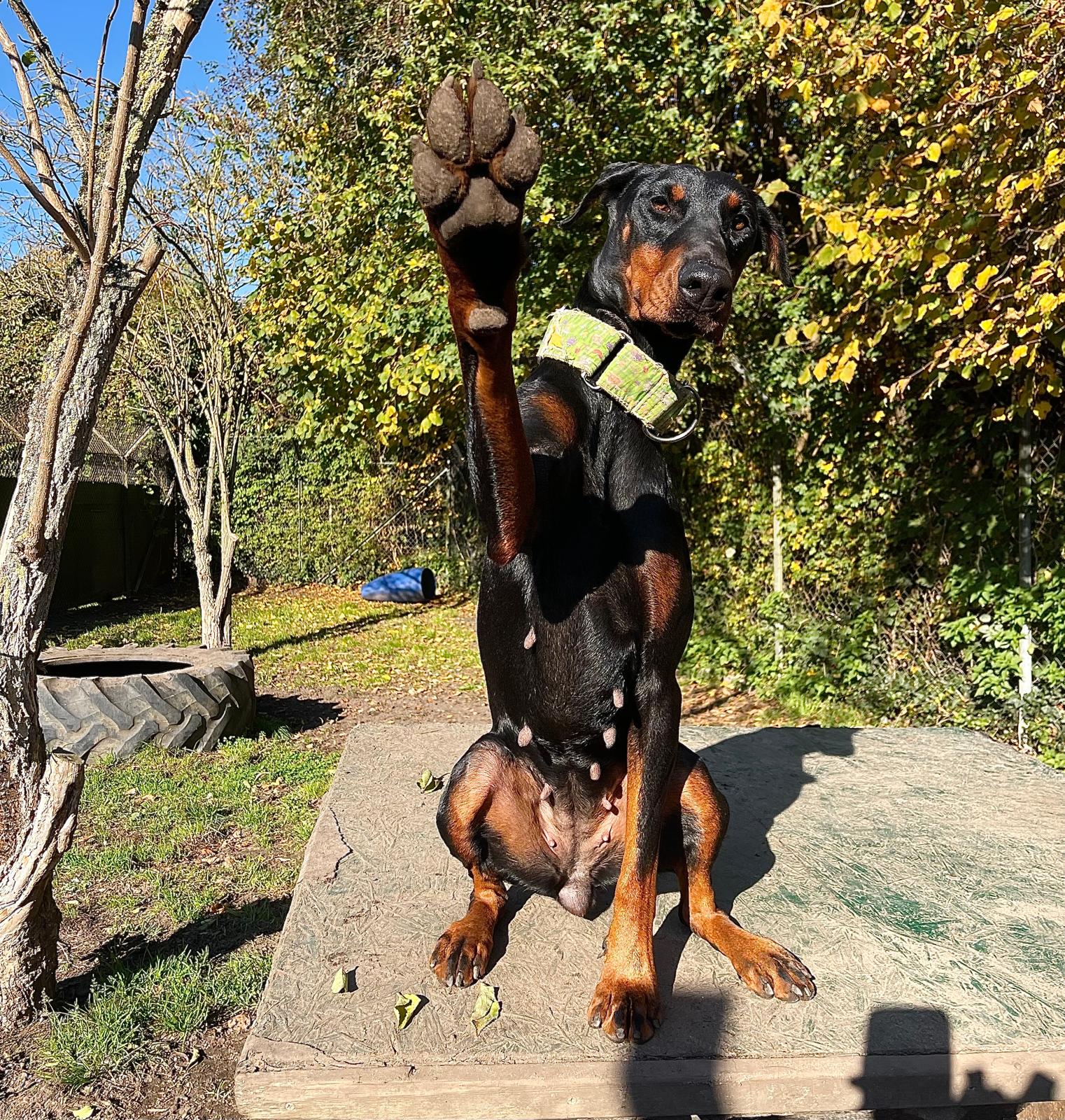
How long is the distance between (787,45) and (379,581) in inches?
368

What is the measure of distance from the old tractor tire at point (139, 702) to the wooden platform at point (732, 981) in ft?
7.80

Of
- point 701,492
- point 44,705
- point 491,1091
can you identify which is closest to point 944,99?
point 491,1091

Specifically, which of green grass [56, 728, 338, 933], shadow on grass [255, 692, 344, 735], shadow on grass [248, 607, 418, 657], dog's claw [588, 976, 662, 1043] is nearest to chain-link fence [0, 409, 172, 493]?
shadow on grass [248, 607, 418, 657]

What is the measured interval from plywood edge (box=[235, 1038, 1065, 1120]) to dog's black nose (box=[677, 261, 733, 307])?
5.32 ft

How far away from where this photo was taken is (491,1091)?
182 centimetres

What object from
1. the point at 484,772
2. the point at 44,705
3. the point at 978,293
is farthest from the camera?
the point at 44,705

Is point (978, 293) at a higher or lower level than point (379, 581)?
higher

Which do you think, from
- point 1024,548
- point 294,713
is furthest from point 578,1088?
point 294,713

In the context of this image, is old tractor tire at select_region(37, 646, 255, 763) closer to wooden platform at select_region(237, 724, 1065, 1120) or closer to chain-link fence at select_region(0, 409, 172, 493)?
wooden platform at select_region(237, 724, 1065, 1120)

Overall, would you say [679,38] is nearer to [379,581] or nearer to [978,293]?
[978,293]

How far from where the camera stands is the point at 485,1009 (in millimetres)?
2033

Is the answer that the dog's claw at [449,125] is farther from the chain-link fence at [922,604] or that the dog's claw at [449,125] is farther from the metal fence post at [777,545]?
the metal fence post at [777,545]

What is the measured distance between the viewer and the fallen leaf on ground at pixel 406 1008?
6.52 ft

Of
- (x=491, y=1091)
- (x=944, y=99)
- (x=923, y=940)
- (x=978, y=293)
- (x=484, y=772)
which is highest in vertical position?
(x=944, y=99)
